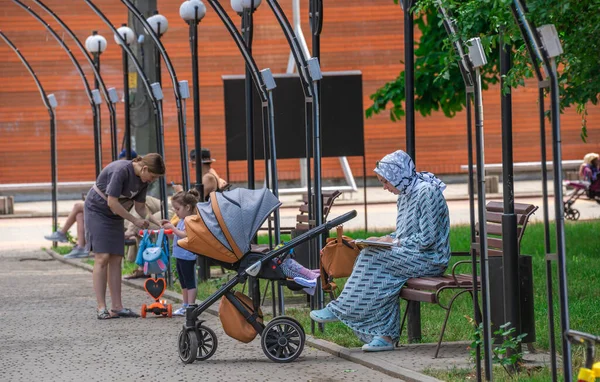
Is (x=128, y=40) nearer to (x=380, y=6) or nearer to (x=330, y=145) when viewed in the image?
(x=330, y=145)

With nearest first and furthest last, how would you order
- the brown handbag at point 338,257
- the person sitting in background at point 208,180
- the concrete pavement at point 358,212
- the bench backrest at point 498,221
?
the bench backrest at point 498,221 → the brown handbag at point 338,257 → the person sitting in background at point 208,180 → the concrete pavement at point 358,212

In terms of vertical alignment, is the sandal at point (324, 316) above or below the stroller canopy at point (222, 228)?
below

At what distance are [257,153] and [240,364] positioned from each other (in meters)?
9.59

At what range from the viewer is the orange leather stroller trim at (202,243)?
8.89 metres

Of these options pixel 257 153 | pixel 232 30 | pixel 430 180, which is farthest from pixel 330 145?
pixel 430 180

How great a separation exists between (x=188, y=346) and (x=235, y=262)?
68 cm

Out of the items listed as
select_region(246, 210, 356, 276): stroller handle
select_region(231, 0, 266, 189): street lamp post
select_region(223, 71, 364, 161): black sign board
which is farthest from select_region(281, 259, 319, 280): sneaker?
select_region(223, 71, 364, 161): black sign board

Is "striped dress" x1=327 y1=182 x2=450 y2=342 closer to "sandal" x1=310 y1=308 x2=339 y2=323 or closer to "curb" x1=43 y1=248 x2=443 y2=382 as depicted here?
"sandal" x1=310 y1=308 x2=339 y2=323

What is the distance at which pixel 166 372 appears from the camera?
8.48 m

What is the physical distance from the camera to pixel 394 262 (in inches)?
351

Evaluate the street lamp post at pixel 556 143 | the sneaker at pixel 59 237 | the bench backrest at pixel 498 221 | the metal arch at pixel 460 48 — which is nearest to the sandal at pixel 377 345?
the bench backrest at pixel 498 221

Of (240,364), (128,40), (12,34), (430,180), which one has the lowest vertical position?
(240,364)

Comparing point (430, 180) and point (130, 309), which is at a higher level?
point (430, 180)

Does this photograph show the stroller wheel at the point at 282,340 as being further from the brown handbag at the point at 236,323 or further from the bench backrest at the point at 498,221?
the bench backrest at the point at 498,221
